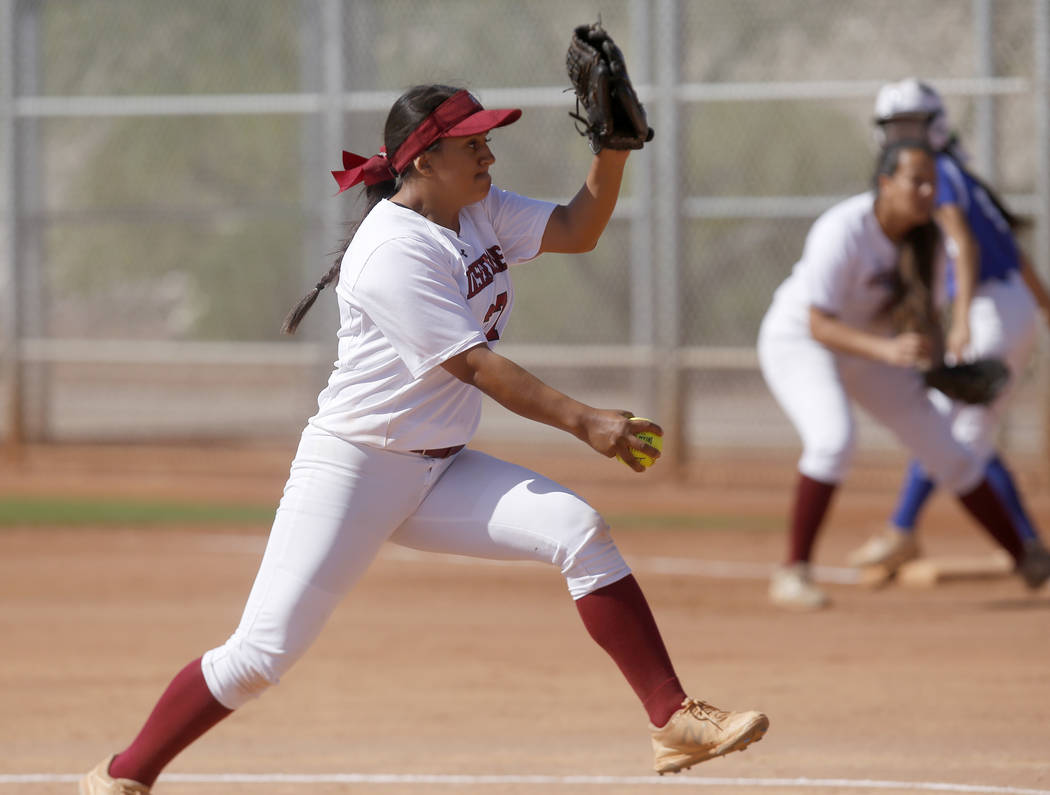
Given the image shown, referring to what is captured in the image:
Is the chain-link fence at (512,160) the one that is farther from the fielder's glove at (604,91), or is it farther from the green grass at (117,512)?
the fielder's glove at (604,91)

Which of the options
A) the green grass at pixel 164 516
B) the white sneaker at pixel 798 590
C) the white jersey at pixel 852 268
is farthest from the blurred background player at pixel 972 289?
the green grass at pixel 164 516

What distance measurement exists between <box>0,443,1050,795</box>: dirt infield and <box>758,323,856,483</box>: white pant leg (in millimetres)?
673

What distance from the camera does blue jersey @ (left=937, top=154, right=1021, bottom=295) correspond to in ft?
24.0

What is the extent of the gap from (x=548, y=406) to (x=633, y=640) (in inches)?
23.7

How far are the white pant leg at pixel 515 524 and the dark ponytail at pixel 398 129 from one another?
567 mm

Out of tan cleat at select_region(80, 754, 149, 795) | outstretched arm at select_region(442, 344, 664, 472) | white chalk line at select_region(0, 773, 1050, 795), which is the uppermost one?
outstretched arm at select_region(442, 344, 664, 472)

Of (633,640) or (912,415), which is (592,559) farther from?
(912,415)

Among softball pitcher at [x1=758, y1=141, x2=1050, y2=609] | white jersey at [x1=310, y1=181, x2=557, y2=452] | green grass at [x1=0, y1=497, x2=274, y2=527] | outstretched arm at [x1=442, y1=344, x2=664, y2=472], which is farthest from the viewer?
green grass at [x1=0, y1=497, x2=274, y2=527]

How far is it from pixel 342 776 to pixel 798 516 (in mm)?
3092

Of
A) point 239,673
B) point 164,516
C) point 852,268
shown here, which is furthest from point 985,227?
point 164,516

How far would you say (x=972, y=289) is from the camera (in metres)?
7.12

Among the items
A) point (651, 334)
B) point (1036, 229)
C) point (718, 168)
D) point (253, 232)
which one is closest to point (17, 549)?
point (651, 334)

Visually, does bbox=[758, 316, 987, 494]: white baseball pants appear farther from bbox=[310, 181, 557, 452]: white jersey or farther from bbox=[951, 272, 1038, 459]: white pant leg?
bbox=[310, 181, 557, 452]: white jersey

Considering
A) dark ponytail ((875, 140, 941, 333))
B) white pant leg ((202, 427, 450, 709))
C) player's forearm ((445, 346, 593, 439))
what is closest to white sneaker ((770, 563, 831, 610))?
dark ponytail ((875, 140, 941, 333))
